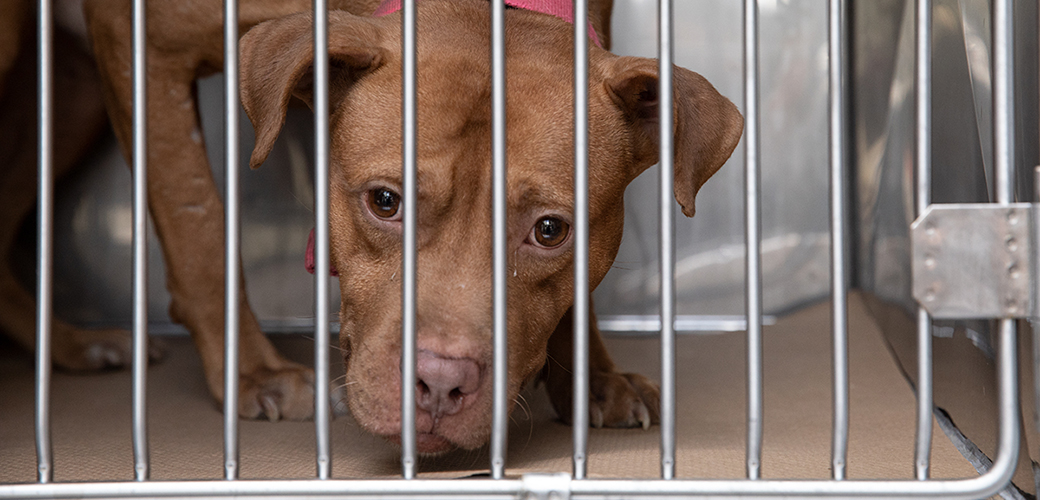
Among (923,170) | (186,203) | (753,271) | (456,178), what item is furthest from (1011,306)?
(186,203)

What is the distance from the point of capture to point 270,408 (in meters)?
2.20

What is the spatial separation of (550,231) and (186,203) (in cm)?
107

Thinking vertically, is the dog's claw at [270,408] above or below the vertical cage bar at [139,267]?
below

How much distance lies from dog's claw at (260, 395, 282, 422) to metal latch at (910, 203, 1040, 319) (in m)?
1.54

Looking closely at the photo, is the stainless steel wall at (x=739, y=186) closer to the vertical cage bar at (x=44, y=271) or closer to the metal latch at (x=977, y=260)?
the metal latch at (x=977, y=260)

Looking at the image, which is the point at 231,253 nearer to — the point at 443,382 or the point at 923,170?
the point at 443,382

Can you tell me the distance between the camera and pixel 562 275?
1921mm

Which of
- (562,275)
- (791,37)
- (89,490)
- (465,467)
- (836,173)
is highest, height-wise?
(791,37)

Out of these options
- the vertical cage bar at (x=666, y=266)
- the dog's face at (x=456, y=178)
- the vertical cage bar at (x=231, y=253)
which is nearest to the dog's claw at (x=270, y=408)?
the dog's face at (x=456, y=178)

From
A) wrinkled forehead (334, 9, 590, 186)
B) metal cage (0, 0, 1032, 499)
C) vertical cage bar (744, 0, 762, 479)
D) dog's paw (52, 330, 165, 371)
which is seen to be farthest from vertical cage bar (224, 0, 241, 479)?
dog's paw (52, 330, 165, 371)

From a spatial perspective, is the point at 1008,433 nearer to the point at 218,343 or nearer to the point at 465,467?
the point at 465,467

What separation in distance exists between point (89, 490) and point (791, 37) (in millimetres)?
3288

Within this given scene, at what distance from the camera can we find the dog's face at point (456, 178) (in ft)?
5.30

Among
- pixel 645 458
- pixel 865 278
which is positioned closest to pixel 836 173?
pixel 645 458
